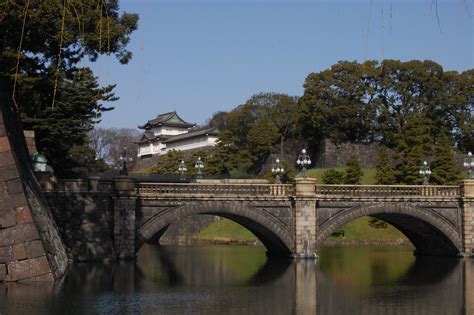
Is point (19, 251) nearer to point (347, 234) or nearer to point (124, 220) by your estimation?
point (124, 220)

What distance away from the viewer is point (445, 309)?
25.6 metres

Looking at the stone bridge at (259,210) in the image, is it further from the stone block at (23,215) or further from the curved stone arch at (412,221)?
the stone block at (23,215)

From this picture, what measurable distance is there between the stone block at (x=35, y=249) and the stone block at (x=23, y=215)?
810 millimetres

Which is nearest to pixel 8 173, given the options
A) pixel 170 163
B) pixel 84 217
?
pixel 84 217

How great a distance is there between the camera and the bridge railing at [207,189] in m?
44.5

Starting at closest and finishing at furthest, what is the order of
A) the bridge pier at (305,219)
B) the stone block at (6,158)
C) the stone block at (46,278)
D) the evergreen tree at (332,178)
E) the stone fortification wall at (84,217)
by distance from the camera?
1. the stone block at (6,158)
2. the stone block at (46,278)
3. the stone fortification wall at (84,217)
4. the bridge pier at (305,219)
5. the evergreen tree at (332,178)

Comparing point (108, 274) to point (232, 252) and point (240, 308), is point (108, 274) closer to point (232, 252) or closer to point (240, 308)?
point (240, 308)

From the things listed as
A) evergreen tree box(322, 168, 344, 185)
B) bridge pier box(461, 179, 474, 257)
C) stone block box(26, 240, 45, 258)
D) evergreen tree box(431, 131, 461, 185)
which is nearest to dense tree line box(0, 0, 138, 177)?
stone block box(26, 240, 45, 258)

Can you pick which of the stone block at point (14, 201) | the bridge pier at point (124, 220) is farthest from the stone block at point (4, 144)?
the bridge pier at point (124, 220)

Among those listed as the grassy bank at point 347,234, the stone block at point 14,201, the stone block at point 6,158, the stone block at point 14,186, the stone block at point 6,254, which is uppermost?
the stone block at point 6,158

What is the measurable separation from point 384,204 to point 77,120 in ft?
70.4

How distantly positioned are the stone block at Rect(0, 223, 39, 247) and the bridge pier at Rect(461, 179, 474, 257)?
30.9 metres

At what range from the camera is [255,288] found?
3189 centimetres

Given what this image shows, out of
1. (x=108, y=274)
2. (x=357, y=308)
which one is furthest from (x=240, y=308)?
(x=108, y=274)
